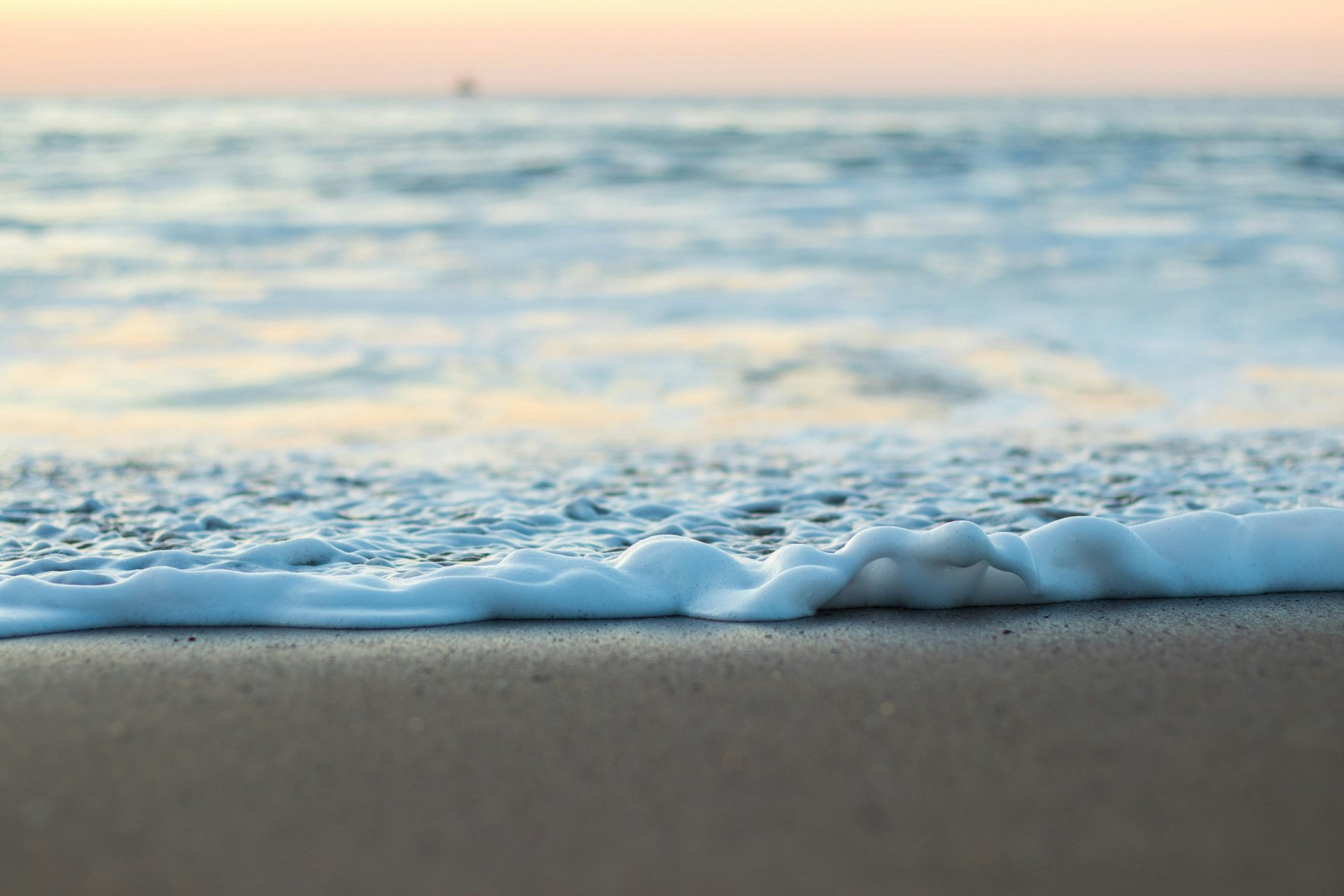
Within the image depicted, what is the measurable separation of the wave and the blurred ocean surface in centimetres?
191

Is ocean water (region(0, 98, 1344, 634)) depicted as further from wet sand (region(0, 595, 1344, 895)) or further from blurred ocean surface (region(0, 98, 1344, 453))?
wet sand (region(0, 595, 1344, 895))

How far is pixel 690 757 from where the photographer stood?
5.50 ft

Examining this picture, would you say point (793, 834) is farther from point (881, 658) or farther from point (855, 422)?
point (855, 422)

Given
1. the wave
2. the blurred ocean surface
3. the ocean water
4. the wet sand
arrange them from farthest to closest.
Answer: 1. the blurred ocean surface
2. the ocean water
3. the wave
4. the wet sand

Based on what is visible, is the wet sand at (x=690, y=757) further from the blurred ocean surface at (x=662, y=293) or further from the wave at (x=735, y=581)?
the blurred ocean surface at (x=662, y=293)

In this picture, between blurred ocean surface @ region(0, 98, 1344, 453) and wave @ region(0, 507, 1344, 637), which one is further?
blurred ocean surface @ region(0, 98, 1344, 453)

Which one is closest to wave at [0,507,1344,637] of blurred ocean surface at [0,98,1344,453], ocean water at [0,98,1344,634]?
ocean water at [0,98,1344,634]

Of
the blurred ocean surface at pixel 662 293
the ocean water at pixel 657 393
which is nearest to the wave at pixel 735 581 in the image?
the ocean water at pixel 657 393

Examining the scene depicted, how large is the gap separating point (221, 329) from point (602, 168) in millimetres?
9517

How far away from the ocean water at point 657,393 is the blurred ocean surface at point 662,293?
0.15 feet

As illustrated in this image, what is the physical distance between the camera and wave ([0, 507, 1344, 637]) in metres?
2.28

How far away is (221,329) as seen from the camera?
663 cm

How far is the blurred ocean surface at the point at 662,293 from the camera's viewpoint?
16.2 ft

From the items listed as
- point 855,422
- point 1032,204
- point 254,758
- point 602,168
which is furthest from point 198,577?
point 602,168
